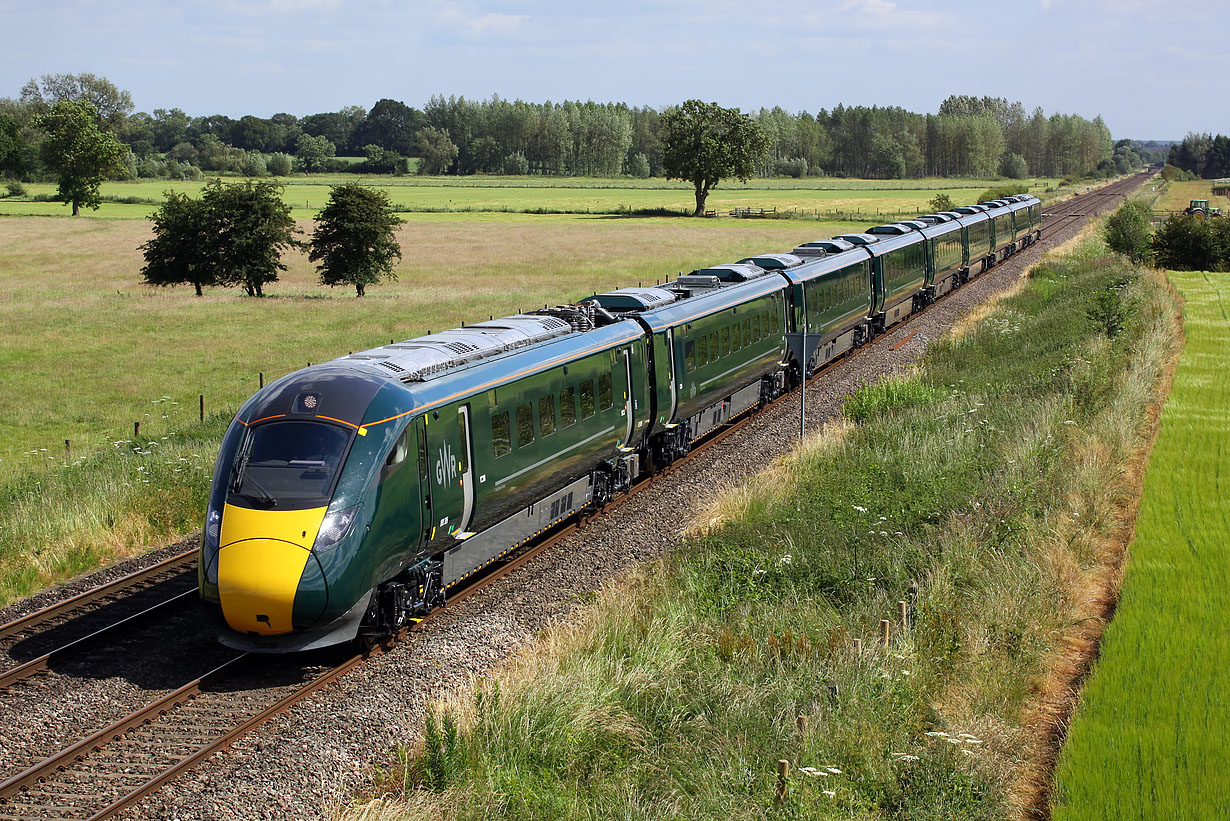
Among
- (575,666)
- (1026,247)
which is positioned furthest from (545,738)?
(1026,247)

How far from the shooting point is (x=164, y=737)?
425 inches

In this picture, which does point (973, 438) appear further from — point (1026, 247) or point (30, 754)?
point (1026, 247)

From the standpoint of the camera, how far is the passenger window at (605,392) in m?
17.3

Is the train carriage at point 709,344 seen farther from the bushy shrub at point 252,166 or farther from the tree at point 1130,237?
the bushy shrub at point 252,166

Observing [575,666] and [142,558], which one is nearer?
[575,666]

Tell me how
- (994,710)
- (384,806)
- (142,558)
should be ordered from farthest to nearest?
(142,558) → (994,710) → (384,806)

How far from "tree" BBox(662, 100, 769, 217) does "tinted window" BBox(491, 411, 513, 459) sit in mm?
93695

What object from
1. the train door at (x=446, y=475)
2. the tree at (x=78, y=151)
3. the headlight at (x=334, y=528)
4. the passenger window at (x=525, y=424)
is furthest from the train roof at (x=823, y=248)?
the tree at (x=78, y=151)

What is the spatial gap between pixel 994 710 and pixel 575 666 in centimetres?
417

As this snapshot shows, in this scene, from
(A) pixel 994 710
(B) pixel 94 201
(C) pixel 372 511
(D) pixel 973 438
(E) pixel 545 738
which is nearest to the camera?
(E) pixel 545 738

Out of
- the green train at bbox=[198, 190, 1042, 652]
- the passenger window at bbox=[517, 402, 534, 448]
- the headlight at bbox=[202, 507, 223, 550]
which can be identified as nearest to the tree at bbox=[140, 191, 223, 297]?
the green train at bbox=[198, 190, 1042, 652]

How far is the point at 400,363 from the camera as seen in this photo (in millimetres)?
13375

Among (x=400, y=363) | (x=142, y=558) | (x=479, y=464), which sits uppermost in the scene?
(x=400, y=363)

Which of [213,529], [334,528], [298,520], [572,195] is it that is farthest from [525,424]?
[572,195]
